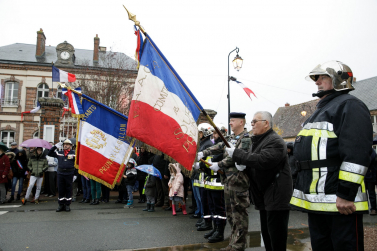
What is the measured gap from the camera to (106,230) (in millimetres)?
6133

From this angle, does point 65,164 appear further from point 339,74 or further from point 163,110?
point 339,74

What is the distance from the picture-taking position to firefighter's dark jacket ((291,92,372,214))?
2.26 metres

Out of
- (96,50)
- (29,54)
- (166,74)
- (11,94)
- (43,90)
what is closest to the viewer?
(166,74)

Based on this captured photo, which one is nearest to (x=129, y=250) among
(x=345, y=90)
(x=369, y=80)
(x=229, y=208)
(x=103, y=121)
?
(x=229, y=208)

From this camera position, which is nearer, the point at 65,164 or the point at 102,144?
the point at 102,144

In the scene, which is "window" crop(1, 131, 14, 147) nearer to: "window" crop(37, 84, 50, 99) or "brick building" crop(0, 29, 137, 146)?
"brick building" crop(0, 29, 137, 146)

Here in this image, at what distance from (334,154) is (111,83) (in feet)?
61.4

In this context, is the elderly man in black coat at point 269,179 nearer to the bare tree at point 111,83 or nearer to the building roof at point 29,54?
the bare tree at point 111,83

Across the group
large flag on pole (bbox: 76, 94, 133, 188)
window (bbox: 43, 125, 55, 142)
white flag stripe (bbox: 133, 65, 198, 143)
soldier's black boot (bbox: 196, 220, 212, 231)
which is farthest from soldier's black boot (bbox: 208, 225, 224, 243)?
window (bbox: 43, 125, 55, 142)

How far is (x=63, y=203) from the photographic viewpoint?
8.43 metres

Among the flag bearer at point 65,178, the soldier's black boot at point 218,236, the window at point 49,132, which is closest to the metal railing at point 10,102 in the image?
the window at point 49,132

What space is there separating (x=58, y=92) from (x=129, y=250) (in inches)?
1116

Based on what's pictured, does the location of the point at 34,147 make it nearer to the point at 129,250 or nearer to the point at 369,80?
the point at 129,250

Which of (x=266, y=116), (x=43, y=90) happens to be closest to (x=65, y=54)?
(x=43, y=90)
